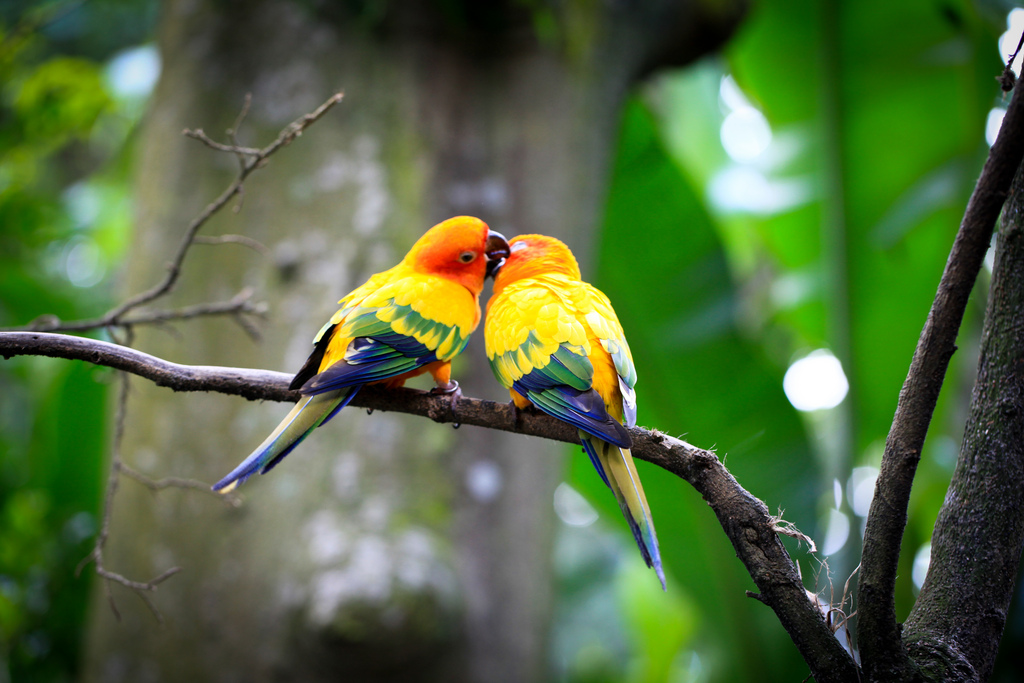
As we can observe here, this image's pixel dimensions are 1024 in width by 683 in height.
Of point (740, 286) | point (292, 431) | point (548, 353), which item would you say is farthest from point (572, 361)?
point (740, 286)

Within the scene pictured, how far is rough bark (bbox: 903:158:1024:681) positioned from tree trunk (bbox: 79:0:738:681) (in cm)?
112

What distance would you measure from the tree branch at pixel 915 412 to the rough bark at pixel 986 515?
8cm

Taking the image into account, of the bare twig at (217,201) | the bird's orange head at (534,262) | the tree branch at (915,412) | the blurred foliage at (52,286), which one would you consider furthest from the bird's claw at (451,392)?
the blurred foliage at (52,286)

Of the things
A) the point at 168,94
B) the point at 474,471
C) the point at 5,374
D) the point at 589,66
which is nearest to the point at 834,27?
the point at 589,66

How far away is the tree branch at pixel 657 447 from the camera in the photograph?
34.4 inches

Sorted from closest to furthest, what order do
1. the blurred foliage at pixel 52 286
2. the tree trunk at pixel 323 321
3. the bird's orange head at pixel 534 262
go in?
the bird's orange head at pixel 534 262
the tree trunk at pixel 323 321
the blurred foliage at pixel 52 286

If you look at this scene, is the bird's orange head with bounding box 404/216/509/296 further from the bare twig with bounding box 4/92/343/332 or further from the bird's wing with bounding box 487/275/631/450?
the bare twig with bounding box 4/92/343/332

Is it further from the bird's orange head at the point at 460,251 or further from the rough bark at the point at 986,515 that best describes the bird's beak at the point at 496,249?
the rough bark at the point at 986,515

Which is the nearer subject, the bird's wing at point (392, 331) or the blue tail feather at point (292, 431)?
the blue tail feather at point (292, 431)

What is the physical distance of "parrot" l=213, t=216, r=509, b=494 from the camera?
1.16 m

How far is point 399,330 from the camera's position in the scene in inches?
50.4

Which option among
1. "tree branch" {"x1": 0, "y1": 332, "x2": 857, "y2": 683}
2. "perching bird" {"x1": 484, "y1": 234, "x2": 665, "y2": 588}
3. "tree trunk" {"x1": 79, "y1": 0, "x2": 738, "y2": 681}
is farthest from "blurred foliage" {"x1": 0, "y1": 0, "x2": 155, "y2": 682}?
"perching bird" {"x1": 484, "y1": 234, "x2": 665, "y2": 588}

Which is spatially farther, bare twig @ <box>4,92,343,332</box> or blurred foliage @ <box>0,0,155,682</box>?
blurred foliage @ <box>0,0,155,682</box>

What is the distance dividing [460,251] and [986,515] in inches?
38.4
